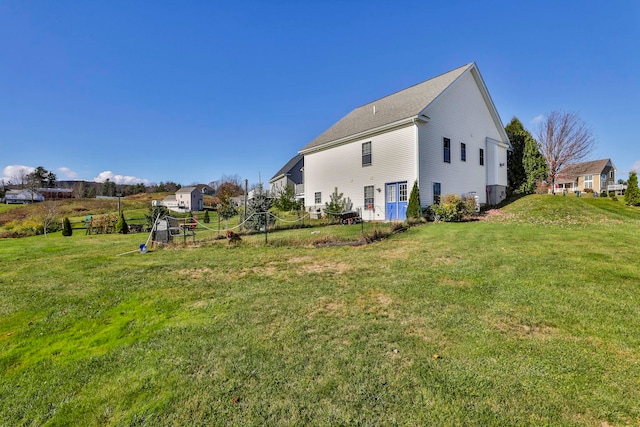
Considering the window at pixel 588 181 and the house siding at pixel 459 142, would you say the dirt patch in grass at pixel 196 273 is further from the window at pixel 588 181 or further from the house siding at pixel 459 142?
the window at pixel 588 181

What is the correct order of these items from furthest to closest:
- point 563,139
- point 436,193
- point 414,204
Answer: point 563,139 < point 436,193 < point 414,204

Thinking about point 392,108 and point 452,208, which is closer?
point 452,208

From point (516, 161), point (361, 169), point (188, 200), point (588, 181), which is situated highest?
point (516, 161)

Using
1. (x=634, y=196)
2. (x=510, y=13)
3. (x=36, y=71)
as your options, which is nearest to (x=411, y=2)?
(x=510, y=13)

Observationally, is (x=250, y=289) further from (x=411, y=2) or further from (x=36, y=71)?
(x=36, y=71)

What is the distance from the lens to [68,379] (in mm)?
2564

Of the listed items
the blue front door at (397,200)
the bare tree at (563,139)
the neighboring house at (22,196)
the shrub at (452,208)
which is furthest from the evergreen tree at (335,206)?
the neighboring house at (22,196)

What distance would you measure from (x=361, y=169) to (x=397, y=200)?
140 inches

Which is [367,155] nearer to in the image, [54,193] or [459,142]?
[459,142]

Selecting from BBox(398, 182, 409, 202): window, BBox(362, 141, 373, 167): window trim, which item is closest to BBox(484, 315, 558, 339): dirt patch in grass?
BBox(398, 182, 409, 202): window

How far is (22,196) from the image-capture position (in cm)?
6156

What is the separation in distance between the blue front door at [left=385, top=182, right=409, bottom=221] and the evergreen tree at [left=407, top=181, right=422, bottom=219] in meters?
0.73

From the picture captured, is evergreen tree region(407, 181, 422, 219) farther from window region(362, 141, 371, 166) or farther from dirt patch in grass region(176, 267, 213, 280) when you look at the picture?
dirt patch in grass region(176, 267, 213, 280)

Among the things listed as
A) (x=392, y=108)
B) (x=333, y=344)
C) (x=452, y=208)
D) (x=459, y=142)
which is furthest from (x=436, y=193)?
(x=333, y=344)
